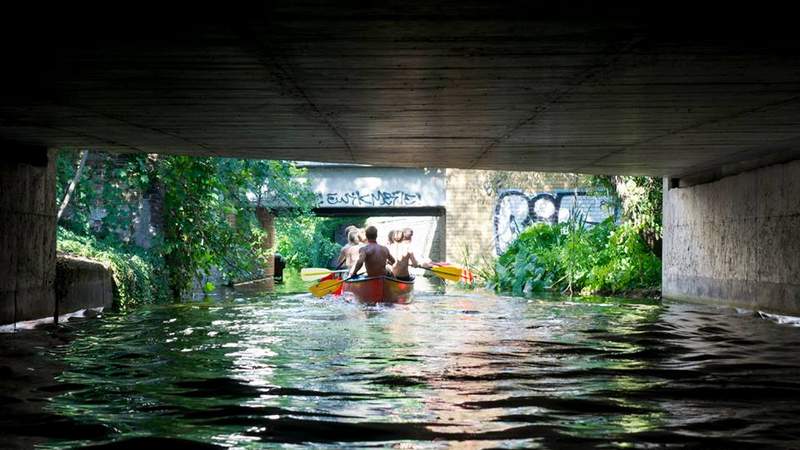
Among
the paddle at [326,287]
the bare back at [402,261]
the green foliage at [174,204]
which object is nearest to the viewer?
the green foliage at [174,204]

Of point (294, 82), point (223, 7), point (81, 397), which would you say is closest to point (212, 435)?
point (81, 397)

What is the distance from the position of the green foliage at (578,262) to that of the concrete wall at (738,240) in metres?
2.57

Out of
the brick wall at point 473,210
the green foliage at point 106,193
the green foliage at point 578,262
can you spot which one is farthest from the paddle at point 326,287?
the brick wall at point 473,210

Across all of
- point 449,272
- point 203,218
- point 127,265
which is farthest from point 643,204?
point 127,265

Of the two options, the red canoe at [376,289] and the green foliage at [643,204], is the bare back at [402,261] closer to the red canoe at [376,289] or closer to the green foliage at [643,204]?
the red canoe at [376,289]

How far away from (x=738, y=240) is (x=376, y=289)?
7142 mm

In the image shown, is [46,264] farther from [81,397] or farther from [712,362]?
[712,362]

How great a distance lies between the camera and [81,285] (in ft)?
53.4

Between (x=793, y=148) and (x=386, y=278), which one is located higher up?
(x=793, y=148)

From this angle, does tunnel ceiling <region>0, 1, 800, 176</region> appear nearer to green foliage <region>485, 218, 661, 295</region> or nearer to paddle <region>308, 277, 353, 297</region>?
paddle <region>308, 277, 353, 297</region>

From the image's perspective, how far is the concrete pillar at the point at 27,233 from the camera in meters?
13.5

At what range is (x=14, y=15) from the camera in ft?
22.1

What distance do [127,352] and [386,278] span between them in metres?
9.73

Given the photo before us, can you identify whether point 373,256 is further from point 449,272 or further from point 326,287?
point 449,272
